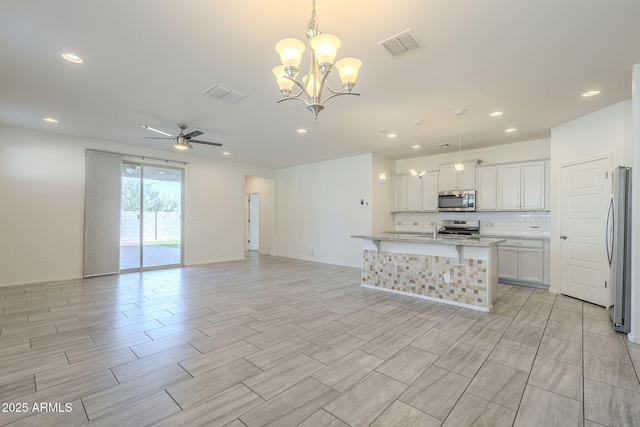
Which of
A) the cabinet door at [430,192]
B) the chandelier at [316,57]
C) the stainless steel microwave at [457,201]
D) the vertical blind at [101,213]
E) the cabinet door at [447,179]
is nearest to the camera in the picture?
the chandelier at [316,57]

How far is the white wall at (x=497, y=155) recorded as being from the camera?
5777 millimetres

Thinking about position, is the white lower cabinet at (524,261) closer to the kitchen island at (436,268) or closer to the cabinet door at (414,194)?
the kitchen island at (436,268)

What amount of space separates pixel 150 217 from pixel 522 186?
8298 millimetres

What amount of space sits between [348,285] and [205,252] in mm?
4461

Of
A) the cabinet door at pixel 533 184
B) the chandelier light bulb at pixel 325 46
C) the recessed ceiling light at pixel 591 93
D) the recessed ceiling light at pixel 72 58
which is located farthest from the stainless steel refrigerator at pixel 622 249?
the recessed ceiling light at pixel 72 58

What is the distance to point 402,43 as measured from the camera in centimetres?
256

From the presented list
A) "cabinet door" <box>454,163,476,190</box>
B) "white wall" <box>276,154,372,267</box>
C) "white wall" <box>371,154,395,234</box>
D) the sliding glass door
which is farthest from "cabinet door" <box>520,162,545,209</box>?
the sliding glass door

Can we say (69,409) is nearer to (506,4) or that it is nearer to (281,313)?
(281,313)

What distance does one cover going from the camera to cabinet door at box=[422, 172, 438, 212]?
679cm

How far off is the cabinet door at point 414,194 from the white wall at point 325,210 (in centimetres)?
108

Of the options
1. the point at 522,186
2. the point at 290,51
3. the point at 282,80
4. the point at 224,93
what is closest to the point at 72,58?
the point at 224,93

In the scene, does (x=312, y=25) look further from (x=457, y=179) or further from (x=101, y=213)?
(x=101, y=213)

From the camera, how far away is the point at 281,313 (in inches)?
149

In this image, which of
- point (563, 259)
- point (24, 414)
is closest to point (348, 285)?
point (563, 259)
